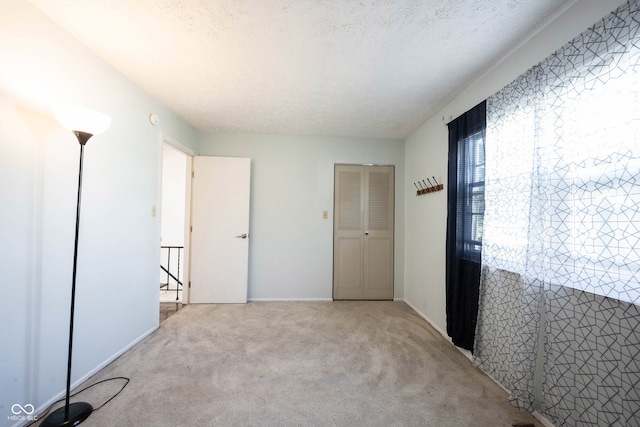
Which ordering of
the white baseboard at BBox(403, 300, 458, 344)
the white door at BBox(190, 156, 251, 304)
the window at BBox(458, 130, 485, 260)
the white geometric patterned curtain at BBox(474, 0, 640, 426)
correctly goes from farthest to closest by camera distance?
the white door at BBox(190, 156, 251, 304)
the white baseboard at BBox(403, 300, 458, 344)
the window at BBox(458, 130, 485, 260)
the white geometric patterned curtain at BBox(474, 0, 640, 426)

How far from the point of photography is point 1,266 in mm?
1281

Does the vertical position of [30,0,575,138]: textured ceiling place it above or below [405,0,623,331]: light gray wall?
above

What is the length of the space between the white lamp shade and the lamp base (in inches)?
66.4

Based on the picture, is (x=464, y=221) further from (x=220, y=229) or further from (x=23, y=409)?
(x=23, y=409)

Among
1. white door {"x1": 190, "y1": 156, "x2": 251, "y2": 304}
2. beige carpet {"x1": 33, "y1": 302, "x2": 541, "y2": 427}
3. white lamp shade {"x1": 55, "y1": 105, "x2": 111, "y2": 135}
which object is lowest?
beige carpet {"x1": 33, "y1": 302, "x2": 541, "y2": 427}

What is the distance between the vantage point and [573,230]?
130 cm

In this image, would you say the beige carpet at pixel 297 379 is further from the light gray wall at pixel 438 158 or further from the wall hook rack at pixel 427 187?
the wall hook rack at pixel 427 187

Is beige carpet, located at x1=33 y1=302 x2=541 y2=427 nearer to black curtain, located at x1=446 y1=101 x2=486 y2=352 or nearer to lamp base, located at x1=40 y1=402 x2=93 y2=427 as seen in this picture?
lamp base, located at x1=40 y1=402 x2=93 y2=427

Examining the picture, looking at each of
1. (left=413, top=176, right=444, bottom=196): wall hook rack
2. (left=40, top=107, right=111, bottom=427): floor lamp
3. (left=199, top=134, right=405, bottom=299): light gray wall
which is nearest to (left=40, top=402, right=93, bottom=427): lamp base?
(left=40, top=107, right=111, bottom=427): floor lamp

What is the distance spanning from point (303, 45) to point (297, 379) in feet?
8.13

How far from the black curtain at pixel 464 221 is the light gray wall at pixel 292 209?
1.40 metres

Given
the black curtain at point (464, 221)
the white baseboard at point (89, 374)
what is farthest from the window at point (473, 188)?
the white baseboard at point (89, 374)

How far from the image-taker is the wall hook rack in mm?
2691

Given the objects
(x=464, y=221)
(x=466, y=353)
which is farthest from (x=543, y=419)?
(x=464, y=221)
